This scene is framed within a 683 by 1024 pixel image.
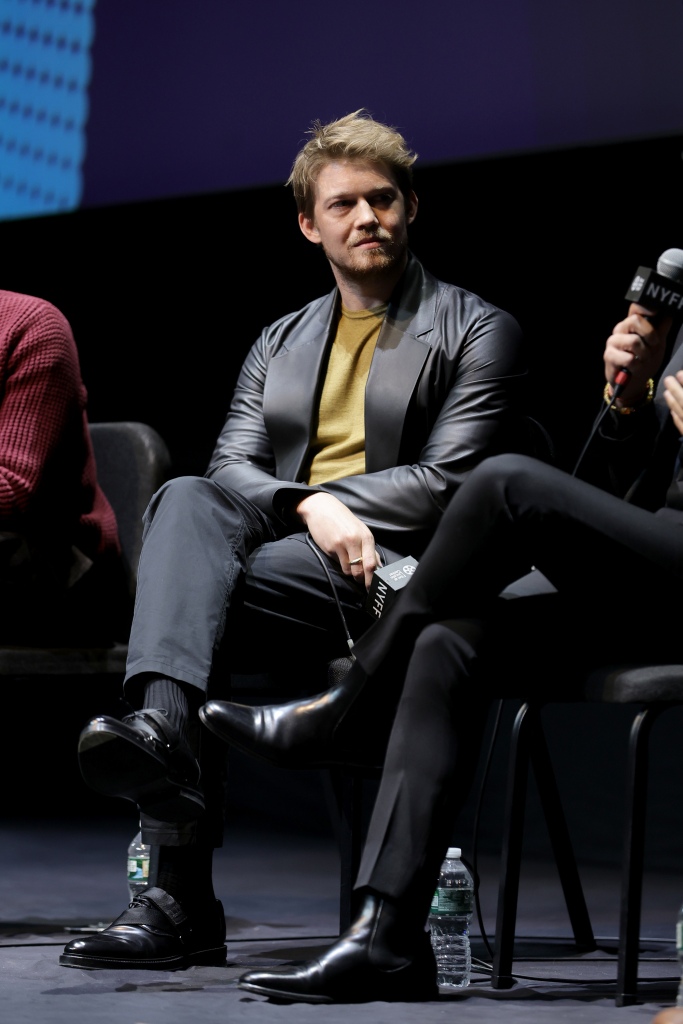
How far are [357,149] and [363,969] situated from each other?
55.8 inches

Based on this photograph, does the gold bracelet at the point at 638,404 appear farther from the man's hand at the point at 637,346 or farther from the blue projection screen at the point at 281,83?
the blue projection screen at the point at 281,83

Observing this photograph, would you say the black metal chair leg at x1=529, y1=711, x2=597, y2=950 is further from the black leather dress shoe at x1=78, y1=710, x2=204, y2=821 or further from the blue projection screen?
the blue projection screen

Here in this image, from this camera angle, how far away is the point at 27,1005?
4.83 ft

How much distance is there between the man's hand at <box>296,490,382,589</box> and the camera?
1902mm

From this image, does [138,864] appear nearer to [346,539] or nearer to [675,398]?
[346,539]

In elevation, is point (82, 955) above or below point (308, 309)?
below

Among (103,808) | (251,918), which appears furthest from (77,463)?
(103,808)

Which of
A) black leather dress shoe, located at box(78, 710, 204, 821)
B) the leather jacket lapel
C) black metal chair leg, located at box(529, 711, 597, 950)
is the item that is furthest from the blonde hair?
black leather dress shoe, located at box(78, 710, 204, 821)

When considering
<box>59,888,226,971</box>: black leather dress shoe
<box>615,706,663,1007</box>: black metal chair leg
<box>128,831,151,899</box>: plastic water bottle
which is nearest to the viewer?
<box>615,706,663,1007</box>: black metal chair leg

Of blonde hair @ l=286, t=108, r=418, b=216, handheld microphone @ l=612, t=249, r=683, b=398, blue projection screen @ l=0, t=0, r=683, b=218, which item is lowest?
handheld microphone @ l=612, t=249, r=683, b=398

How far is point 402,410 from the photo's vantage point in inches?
83.7

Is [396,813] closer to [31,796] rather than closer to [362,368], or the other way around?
[362,368]

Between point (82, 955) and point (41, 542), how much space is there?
85 cm

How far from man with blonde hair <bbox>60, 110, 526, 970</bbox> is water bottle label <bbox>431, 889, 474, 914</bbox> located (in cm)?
41
